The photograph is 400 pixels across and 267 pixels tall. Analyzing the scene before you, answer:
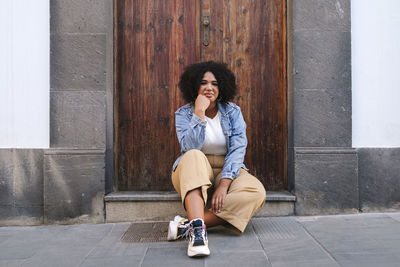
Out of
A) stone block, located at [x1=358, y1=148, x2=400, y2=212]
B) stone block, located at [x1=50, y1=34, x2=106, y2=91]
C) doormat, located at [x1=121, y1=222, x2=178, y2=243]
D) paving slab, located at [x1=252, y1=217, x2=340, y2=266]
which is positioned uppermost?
stone block, located at [x1=50, y1=34, x2=106, y2=91]

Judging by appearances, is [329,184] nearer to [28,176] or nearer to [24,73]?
[28,176]

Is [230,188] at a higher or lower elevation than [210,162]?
lower

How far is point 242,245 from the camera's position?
110 inches

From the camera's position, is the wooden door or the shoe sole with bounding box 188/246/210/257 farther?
the wooden door

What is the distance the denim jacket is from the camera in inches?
121

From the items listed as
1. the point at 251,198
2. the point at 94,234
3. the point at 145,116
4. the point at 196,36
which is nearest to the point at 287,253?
the point at 251,198

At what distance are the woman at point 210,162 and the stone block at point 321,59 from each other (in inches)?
32.1

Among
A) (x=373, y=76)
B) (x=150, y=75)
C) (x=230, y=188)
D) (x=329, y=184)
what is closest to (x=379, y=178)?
(x=329, y=184)

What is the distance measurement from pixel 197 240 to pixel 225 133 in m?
1.11

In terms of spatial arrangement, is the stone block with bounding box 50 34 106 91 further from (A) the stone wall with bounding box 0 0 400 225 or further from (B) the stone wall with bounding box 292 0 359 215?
(B) the stone wall with bounding box 292 0 359 215

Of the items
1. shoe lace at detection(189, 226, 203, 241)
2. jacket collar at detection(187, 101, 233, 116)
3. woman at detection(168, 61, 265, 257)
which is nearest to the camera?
shoe lace at detection(189, 226, 203, 241)

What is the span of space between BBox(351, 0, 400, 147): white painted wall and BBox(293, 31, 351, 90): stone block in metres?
0.13

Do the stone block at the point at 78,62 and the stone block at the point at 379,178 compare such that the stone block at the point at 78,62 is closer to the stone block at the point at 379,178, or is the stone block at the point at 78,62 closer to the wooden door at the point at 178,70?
the wooden door at the point at 178,70

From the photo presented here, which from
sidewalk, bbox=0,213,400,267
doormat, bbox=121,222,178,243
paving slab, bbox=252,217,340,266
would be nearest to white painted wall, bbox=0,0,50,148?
sidewalk, bbox=0,213,400,267
